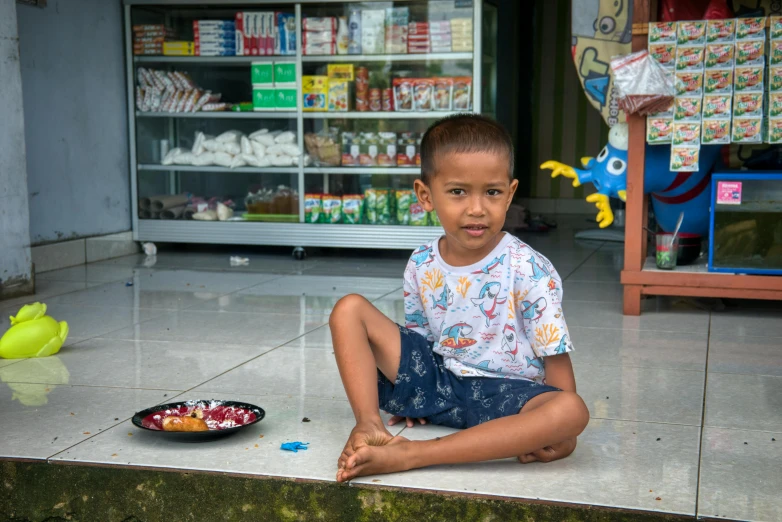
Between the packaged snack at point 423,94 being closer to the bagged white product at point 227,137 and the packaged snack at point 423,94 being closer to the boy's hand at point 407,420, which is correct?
the bagged white product at point 227,137

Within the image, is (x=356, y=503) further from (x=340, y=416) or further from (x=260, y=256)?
(x=260, y=256)

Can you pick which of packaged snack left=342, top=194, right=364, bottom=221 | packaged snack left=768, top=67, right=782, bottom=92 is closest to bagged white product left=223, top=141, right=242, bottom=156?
packaged snack left=342, top=194, right=364, bottom=221

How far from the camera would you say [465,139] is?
2.13m

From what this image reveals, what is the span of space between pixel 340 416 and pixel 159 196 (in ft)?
14.5

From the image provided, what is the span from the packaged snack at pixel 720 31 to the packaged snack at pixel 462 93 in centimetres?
226

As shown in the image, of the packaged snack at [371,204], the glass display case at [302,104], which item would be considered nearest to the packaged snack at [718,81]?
the glass display case at [302,104]

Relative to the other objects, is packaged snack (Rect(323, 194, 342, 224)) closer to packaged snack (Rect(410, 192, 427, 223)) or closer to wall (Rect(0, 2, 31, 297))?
packaged snack (Rect(410, 192, 427, 223))

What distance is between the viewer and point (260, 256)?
20.6 feet

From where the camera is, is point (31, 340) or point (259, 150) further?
point (259, 150)

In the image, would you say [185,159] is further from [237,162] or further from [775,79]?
[775,79]

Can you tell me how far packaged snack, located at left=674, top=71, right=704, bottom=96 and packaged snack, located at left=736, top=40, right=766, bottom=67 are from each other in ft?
0.58

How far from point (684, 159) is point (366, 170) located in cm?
270

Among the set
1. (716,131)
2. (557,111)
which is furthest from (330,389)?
(557,111)

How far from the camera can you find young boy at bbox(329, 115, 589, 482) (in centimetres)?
202
